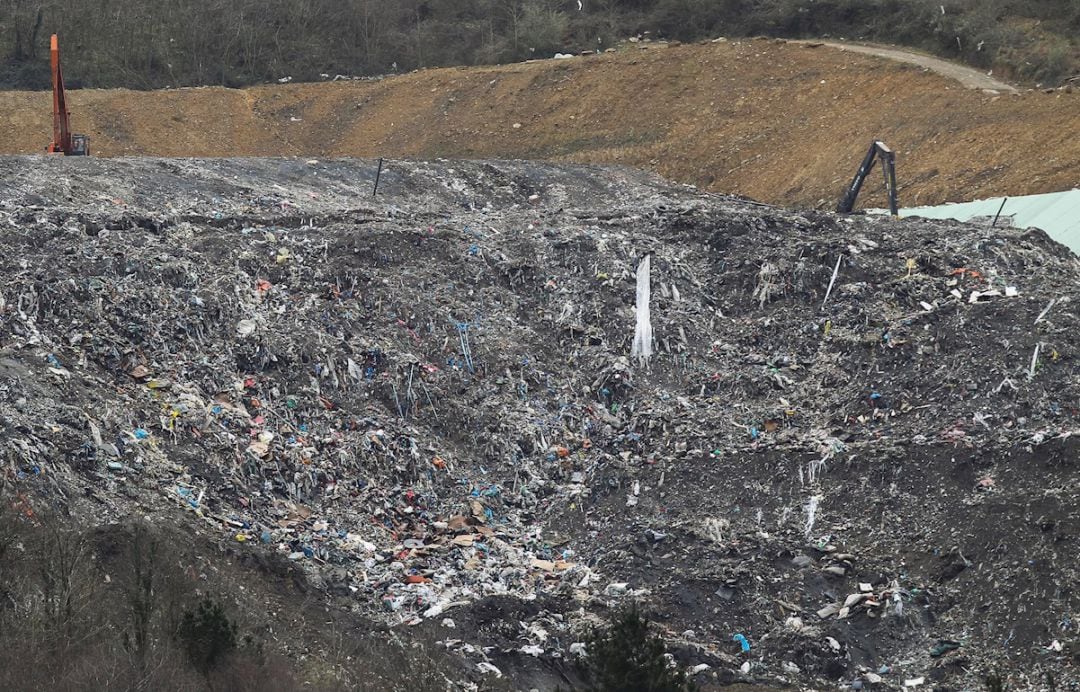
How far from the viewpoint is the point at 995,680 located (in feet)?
Answer: 36.8

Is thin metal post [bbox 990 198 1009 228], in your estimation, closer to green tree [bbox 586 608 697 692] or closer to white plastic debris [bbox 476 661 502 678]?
white plastic debris [bbox 476 661 502 678]

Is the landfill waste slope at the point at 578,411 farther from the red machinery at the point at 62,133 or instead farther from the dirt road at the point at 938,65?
the dirt road at the point at 938,65

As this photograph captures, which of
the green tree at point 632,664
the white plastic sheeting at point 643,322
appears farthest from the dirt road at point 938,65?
the green tree at point 632,664

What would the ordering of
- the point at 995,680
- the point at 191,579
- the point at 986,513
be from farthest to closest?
the point at 986,513 → the point at 191,579 → the point at 995,680

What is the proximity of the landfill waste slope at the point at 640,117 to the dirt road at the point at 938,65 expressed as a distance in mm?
829

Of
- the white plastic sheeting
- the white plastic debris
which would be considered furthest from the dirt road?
the white plastic debris

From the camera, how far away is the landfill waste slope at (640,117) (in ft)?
84.8

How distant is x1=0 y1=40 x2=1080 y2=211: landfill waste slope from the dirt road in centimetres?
83

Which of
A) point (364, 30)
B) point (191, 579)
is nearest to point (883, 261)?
point (191, 579)

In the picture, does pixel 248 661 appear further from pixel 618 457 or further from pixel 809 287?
pixel 809 287

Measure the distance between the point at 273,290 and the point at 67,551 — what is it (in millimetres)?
6276

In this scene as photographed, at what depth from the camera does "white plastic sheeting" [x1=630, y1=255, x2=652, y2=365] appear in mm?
18031

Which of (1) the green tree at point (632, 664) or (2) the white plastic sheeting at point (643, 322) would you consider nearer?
(1) the green tree at point (632, 664)

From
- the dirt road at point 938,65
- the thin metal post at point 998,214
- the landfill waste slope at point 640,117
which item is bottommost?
the landfill waste slope at point 640,117
